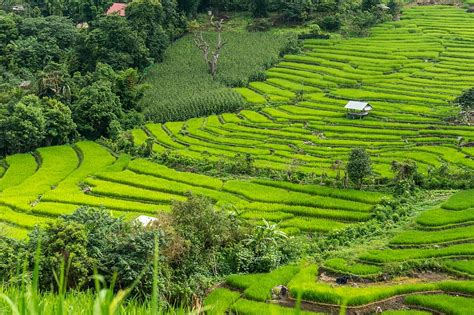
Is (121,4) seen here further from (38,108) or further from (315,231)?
(315,231)

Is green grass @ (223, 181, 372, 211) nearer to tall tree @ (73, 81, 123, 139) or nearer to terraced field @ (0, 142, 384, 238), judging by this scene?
terraced field @ (0, 142, 384, 238)

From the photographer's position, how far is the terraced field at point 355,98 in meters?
30.2

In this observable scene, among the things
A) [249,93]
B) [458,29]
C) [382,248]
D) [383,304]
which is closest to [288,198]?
[382,248]

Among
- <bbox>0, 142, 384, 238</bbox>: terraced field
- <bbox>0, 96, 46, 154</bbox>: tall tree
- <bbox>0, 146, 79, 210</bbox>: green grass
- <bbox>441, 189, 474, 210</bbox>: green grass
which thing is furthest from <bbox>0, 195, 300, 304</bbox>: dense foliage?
<bbox>0, 96, 46, 154</bbox>: tall tree

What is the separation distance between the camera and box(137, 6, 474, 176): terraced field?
99.2 feet

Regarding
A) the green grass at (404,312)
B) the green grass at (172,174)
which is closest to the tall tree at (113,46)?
the green grass at (172,174)

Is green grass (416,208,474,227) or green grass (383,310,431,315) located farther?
green grass (416,208,474,227)

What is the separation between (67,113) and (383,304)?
75.8 feet

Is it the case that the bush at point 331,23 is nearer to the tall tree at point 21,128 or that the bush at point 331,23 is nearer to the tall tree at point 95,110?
the tall tree at point 95,110

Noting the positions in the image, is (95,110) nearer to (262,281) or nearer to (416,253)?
(262,281)

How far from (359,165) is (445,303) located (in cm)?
962

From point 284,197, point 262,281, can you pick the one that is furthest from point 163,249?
point 284,197

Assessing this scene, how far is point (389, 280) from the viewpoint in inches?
708

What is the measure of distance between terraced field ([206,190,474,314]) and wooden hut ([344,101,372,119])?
548 inches
